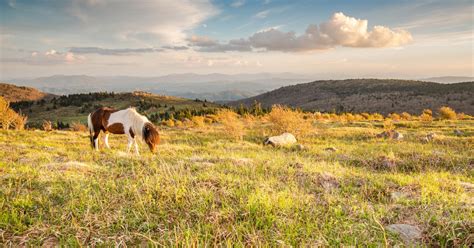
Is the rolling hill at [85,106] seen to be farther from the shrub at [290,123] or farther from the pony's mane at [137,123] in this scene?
the pony's mane at [137,123]

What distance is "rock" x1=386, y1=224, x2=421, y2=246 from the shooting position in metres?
3.50

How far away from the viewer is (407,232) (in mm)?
3713

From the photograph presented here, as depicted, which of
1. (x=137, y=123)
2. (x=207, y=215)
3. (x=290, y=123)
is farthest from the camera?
(x=290, y=123)

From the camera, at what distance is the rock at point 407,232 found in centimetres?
350

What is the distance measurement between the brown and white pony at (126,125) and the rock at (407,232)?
10.3 m

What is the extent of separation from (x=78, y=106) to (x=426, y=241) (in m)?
94.4

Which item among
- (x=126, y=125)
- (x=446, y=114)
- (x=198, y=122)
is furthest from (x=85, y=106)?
(x=446, y=114)

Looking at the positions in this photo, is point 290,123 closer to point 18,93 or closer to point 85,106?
point 85,106

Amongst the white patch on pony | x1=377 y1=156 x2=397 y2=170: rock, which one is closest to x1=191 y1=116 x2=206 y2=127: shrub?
the white patch on pony

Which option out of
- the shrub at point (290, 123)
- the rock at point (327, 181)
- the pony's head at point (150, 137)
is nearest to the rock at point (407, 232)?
the rock at point (327, 181)

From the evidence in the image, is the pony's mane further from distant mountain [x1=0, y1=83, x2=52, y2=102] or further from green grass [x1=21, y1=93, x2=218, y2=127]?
distant mountain [x1=0, y1=83, x2=52, y2=102]

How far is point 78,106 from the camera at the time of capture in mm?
83688

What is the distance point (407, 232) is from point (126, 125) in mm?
12075

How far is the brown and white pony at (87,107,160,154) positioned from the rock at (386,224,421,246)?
10266mm
